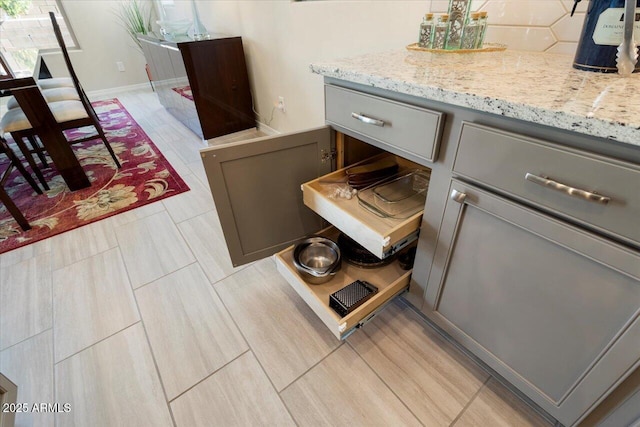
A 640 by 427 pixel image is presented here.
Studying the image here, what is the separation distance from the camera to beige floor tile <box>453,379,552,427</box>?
0.90 metres

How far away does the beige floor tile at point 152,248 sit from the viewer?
1.47 m

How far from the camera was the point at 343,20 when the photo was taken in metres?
1.59

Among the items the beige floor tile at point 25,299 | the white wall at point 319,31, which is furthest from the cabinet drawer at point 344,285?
the beige floor tile at point 25,299

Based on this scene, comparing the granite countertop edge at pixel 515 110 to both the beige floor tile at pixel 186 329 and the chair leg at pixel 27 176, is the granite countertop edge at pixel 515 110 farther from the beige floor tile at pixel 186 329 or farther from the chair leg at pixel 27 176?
the chair leg at pixel 27 176

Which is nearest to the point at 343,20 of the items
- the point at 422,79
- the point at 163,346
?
the point at 422,79

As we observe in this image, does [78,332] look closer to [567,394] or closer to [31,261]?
[31,261]

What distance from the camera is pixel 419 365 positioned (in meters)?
1.05

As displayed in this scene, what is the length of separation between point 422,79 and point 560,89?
0.92 feet

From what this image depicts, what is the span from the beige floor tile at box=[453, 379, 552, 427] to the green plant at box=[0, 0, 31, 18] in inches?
229

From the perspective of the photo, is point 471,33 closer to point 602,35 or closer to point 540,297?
point 602,35

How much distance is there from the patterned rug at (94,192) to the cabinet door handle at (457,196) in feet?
6.23

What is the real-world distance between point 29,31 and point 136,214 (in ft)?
12.8

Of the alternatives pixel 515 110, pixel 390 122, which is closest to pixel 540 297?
pixel 515 110

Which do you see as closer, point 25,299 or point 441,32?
point 441,32
